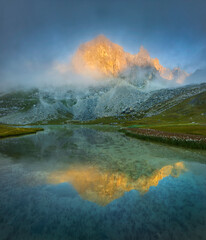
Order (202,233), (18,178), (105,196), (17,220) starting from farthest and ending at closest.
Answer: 1. (18,178)
2. (105,196)
3. (17,220)
4. (202,233)

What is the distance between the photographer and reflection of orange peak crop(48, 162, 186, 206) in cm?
1573

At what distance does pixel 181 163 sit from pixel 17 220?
25.7 metres

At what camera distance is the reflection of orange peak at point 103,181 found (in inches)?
619

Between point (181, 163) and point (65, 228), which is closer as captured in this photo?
point (65, 228)

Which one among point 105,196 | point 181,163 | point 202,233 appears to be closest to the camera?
point 202,233

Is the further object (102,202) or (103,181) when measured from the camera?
(103,181)

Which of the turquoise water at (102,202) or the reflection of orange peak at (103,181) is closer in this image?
the turquoise water at (102,202)

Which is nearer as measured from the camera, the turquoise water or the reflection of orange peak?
the turquoise water

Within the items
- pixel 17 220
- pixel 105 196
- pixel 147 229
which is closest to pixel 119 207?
pixel 105 196

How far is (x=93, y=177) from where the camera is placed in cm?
2027

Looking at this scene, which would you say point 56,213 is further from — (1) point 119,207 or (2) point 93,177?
(2) point 93,177

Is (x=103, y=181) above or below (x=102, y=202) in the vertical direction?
below

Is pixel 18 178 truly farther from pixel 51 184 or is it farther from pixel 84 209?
pixel 84 209

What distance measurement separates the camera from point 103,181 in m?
19.1
